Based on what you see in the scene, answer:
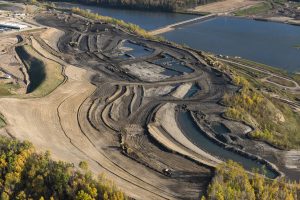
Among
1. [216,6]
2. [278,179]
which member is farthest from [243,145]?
[216,6]

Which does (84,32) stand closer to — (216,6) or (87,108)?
(87,108)

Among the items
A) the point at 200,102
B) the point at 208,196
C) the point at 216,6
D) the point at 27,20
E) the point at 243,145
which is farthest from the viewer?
the point at 216,6

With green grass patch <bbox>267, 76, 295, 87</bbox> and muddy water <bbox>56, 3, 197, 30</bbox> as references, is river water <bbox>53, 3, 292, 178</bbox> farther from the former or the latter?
green grass patch <bbox>267, 76, 295, 87</bbox>

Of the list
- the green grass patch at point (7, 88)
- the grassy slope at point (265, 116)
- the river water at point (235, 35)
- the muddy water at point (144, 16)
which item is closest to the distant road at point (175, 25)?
the river water at point (235, 35)

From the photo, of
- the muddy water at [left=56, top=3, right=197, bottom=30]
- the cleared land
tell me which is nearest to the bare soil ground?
the muddy water at [left=56, top=3, right=197, bottom=30]

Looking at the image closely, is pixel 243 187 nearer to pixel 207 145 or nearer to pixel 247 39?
pixel 207 145

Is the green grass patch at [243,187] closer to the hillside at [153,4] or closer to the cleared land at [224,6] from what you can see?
the hillside at [153,4]
